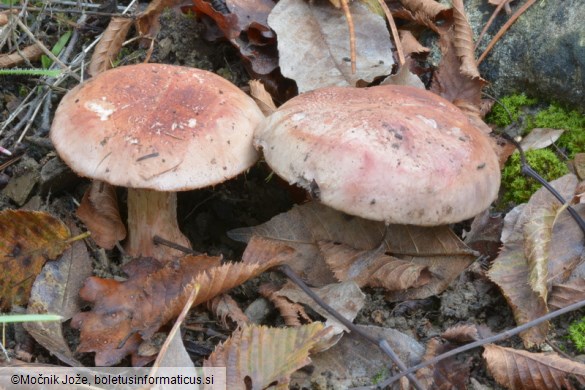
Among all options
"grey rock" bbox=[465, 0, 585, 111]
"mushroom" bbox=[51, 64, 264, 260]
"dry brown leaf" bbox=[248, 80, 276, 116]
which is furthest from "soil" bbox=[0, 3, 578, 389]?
"grey rock" bbox=[465, 0, 585, 111]

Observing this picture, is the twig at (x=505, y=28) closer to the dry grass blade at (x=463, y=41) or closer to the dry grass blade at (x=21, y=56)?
the dry grass blade at (x=463, y=41)

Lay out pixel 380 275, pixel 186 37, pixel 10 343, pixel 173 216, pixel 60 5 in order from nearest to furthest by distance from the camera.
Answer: pixel 10 343 → pixel 380 275 → pixel 173 216 → pixel 186 37 → pixel 60 5

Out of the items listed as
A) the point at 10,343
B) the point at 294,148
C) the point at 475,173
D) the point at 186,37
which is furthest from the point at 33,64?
the point at 475,173

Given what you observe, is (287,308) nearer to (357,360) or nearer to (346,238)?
(357,360)

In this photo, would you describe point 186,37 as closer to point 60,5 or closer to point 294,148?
point 60,5

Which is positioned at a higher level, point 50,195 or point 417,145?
point 417,145

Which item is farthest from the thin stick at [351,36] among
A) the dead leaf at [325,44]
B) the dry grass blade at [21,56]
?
the dry grass blade at [21,56]
